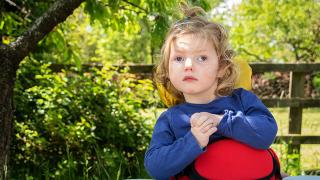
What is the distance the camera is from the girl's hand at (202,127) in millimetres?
1871

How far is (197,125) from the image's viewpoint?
1878mm

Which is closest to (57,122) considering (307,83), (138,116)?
(138,116)

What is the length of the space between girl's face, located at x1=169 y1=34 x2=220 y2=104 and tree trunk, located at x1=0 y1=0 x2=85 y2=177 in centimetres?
134

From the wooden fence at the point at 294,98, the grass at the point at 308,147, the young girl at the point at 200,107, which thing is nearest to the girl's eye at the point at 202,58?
the young girl at the point at 200,107

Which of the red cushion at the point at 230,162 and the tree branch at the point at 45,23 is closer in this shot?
the red cushion at the point at 230,162

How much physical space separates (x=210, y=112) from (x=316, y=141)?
4001 mm

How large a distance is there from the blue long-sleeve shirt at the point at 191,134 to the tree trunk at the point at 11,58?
1293 millimetres

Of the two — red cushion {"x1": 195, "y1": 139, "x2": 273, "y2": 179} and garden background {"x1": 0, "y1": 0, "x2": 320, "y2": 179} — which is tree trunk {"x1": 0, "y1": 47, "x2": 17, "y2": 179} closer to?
garden background {"x1": 0, "y1": 0, "x2": 320, "y2": 179}

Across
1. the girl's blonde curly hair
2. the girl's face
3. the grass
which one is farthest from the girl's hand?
the grass

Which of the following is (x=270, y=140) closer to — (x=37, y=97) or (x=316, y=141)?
(x=37, y=97)

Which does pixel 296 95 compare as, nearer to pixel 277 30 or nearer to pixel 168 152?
pixel 168 152

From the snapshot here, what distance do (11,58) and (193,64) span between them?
1462 mm

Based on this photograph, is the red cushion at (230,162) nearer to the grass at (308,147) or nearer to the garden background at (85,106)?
the garden background at (85,106)

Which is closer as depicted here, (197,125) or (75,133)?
(197,125)
